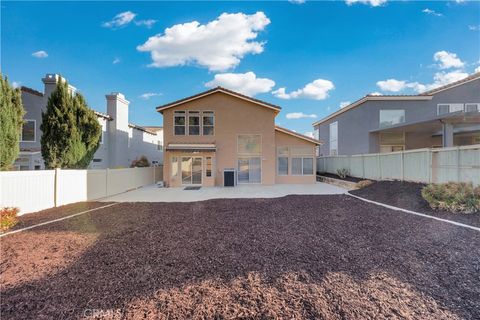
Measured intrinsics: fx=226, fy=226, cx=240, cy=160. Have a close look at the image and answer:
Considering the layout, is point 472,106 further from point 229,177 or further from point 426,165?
point 229,177

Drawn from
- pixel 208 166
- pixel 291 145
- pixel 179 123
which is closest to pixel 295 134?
pixel 291 145

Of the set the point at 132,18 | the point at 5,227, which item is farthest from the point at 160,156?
the point at 5,227

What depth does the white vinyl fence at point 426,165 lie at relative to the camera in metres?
8.69

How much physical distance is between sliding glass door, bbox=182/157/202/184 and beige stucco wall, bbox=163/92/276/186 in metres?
1.38

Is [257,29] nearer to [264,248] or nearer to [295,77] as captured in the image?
[295,77]

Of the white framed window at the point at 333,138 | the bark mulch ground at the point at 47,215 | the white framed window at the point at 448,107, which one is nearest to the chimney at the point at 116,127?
the bark mulch ground at the point at 47,215

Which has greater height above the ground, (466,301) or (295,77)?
(295,77)

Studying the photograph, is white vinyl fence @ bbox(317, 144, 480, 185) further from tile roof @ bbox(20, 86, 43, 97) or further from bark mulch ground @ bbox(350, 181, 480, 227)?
tile roof @ bbox(20, 86, 43, 97)

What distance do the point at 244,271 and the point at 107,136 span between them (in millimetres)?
19372

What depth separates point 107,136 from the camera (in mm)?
19031

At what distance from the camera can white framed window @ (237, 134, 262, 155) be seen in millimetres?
18359

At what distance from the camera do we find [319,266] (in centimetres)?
390

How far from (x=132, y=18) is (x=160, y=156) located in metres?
19.7

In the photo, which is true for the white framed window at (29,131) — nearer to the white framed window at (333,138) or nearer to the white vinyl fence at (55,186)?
the white vinyl fence at (55,186)
